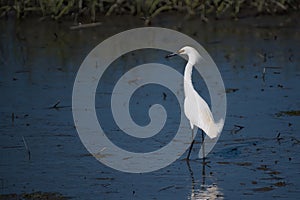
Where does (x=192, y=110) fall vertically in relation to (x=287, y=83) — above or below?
above

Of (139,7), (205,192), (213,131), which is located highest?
(213,131)

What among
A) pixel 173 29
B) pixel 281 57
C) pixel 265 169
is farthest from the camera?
pixel 173 29

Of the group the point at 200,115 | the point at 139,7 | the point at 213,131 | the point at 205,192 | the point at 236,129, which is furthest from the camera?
the point at 139,7

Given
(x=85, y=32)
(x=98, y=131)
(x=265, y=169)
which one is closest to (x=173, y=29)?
(x=85, y=32)

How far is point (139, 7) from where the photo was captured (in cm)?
1249

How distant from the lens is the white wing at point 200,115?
6.68 m

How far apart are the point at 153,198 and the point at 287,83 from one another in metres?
3.88

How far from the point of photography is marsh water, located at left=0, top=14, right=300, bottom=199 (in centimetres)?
616

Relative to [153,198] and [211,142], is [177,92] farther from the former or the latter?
[153,198]

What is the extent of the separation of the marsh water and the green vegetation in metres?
0.17

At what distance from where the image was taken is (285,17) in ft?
41.7

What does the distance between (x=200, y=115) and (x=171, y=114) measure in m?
1.40

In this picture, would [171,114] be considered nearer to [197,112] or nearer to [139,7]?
[197,112]

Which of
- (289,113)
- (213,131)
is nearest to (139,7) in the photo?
(289,113)
